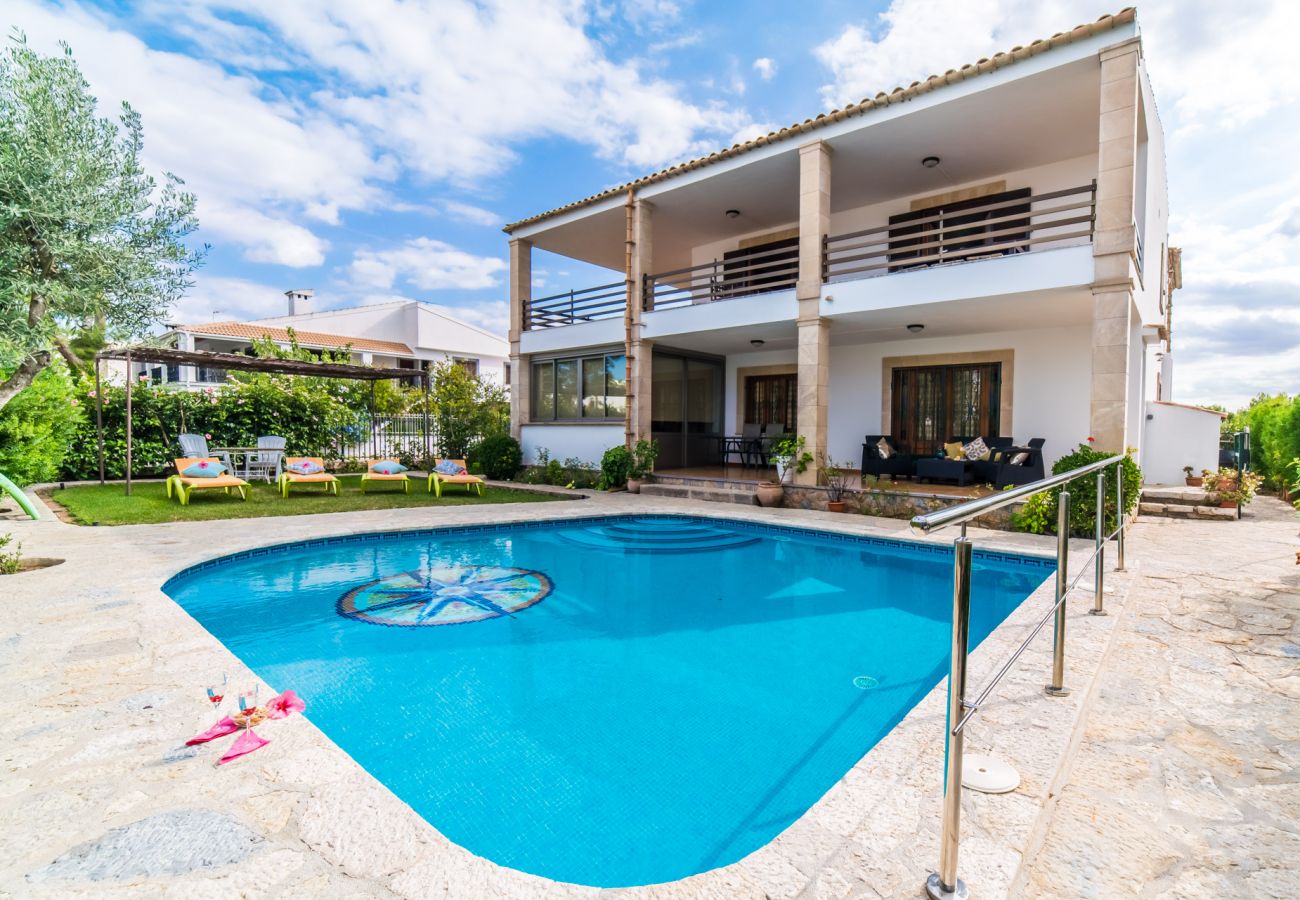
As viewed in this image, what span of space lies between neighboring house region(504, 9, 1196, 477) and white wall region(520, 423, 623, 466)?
0.06 meters

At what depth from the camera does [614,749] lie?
3357mm

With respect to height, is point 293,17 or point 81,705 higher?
point 293,17

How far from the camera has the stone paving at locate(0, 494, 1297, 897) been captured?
1.83 m

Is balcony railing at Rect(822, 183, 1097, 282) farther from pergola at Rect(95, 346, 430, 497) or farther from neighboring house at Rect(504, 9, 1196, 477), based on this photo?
pergola at Rect(95, 346, 430, 497)

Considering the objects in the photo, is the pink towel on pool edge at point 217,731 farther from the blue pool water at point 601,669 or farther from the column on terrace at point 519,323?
the column on terrace at point 519,323

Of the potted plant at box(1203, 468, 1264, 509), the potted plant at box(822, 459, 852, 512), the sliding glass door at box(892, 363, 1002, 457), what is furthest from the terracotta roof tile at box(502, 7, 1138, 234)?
the potted plant at box(1203, 468, 1264, 509)

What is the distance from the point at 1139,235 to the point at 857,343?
525 cm

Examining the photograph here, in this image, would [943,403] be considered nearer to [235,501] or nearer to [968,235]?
[968,235]

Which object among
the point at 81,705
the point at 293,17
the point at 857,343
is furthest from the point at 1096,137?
the point at 81,705

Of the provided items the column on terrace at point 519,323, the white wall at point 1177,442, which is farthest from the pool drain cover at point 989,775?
the column on terrace at point 519,323

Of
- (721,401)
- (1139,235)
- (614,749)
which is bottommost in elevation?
(614,749)

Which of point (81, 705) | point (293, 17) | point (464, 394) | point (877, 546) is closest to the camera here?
point (81, 705)

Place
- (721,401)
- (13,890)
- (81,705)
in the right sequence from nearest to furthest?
(13,890) → (81,705) → (721,401)

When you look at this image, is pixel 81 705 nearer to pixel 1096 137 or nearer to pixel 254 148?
pixel 254 148
